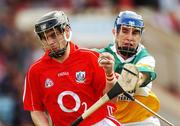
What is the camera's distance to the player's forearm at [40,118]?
10.4m

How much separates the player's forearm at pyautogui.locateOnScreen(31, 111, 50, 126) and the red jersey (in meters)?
0.09

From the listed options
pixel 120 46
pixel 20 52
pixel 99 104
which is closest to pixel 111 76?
pixel 99 104

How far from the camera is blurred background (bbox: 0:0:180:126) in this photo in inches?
722

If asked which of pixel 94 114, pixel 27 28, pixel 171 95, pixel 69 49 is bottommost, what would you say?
pixel 171 95

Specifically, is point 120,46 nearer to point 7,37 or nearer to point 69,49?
point 69,49

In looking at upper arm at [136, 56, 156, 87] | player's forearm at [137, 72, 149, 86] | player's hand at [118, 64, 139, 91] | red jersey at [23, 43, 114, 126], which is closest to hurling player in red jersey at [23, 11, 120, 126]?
red jersey at [23, 43, 114, 126]

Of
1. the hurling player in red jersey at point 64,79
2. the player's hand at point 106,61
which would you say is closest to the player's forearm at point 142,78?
the hurling player in red jersey at point 64,79

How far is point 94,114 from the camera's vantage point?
10.4 m

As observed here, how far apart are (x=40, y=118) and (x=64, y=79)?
515 millimetres

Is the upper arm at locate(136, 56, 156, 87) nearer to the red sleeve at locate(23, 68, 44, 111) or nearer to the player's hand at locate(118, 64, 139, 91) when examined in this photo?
the player's hand at locate(118, 64, 139, 91)

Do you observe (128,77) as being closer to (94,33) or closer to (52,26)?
(52,26)

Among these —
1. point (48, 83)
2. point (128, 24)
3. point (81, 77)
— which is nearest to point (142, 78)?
point (128, 24)

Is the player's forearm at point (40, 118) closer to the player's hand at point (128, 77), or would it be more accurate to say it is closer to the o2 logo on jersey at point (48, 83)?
the o2 logo on jersey at point (48, 83)

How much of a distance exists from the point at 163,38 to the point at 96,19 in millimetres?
1580
